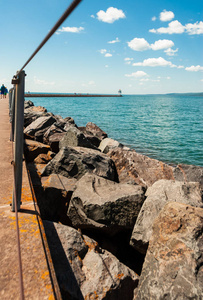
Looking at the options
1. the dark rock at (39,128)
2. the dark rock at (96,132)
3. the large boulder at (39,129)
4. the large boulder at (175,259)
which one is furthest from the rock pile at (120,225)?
the dark rock at (96,132)

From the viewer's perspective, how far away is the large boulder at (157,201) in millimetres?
3225

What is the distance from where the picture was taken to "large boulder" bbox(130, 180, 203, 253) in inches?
127

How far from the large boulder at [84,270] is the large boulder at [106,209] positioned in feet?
2.17

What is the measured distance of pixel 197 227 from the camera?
8.17 ft

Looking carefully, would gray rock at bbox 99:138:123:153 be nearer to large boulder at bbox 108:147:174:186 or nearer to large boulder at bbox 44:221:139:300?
large boulder at bbox 108:147:174:186

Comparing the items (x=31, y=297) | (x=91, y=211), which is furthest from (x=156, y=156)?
(x=31, y=297)

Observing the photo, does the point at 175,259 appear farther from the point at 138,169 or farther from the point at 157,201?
the point at 138,169

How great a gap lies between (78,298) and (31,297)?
0.81 meters

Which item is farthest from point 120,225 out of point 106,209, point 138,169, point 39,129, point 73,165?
point 39,129

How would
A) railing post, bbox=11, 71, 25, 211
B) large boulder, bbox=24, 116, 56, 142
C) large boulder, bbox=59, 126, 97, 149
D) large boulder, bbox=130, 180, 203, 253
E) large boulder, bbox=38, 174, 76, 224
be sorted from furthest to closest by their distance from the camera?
large boulder, bbox=24, 116, 56, 142 → large boulder, bbox=59, 126, 97, 149 → large boulder, bbox=38, 174, 76, 224 → large boulder, bbox=130, 180, 203, 253 → railing post, bbox=11, 71, 25, 211

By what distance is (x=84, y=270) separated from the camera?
246 cm

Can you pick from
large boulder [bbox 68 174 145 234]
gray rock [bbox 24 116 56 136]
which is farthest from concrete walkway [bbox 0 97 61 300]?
gray rock [bbox 24 116 56 136]

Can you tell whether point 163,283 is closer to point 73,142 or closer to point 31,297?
point 31,297

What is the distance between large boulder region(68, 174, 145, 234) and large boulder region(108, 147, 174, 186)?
5.08 ft
